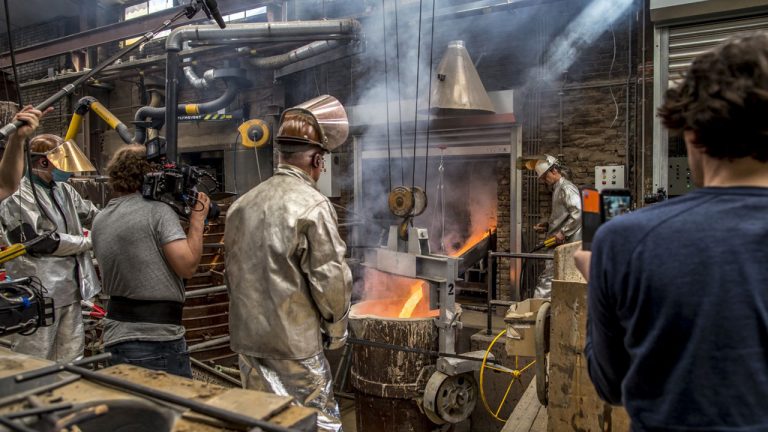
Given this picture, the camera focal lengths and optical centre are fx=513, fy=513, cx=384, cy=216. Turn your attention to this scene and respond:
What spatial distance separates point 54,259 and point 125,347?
129 cm

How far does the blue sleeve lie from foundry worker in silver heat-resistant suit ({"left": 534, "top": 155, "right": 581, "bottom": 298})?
5.34 meters

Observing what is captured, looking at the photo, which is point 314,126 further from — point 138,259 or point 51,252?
point 51,252

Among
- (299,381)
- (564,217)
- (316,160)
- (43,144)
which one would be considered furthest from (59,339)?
(564,217)

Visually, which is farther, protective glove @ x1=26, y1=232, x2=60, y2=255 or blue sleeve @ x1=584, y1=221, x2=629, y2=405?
protective glove @ x1=26, y1=232, x2=60, y2=255

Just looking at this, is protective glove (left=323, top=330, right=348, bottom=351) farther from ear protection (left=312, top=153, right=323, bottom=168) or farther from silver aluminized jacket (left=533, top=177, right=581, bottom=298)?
silver aluminized jacket (left=533, top=177, right=581, bottom=298)

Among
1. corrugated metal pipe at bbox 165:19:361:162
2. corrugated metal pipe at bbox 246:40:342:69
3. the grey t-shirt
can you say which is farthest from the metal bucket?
corrugated metal pipe at bbox 246:40:342:69

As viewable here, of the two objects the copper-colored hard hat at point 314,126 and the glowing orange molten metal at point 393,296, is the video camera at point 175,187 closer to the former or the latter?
the copper-colored hard hat at point 314,126

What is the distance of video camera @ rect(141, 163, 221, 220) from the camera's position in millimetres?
2791

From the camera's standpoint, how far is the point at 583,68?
7328mm

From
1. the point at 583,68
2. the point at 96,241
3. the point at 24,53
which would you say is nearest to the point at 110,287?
the point at 96,241

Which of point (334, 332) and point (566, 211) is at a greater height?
point (566, 211)

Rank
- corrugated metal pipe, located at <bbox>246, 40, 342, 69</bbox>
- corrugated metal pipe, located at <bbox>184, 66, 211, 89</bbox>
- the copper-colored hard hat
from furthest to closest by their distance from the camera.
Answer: corrugated metal pipe, located at <bbox>184, 66, 211, 89</bbox>
corrugated metal pipe, located at <bbox>246, 40, 342, 69</bbox>
the copper-colored hard hat

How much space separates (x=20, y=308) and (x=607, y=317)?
2440 millimetres

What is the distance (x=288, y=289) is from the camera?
8.25 ft
